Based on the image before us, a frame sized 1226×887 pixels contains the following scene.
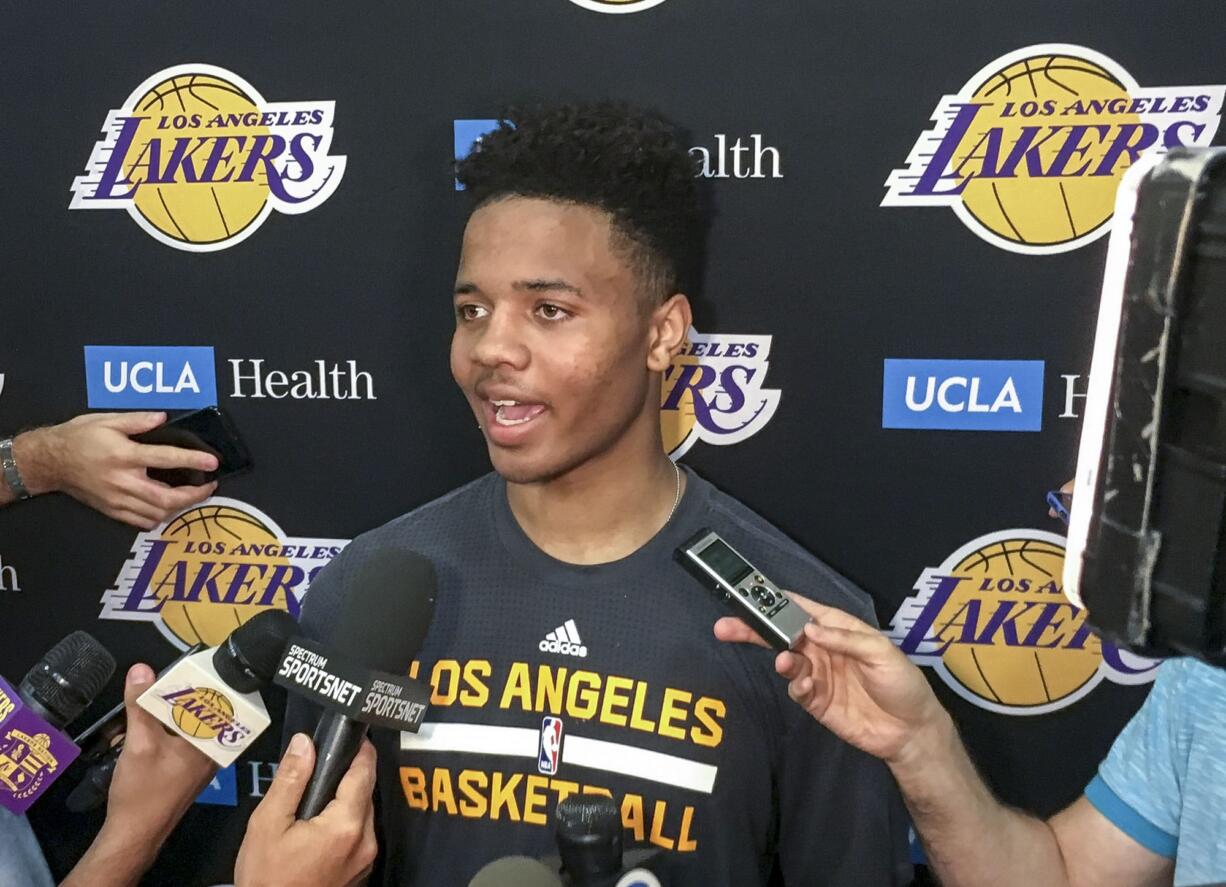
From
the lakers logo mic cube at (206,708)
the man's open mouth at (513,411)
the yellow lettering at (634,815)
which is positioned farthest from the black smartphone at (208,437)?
the yellow lettering at (634,815)

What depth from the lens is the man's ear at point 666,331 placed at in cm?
133

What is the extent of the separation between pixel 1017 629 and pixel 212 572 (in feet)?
4.52

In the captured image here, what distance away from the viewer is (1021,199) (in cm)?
150

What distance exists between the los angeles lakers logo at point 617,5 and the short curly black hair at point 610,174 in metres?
0.21

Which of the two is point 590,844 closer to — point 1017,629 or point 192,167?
point 1017,629

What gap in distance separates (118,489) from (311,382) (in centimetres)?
39

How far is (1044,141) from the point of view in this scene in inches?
58.1

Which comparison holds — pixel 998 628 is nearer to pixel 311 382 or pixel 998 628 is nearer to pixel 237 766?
pixel 311 382

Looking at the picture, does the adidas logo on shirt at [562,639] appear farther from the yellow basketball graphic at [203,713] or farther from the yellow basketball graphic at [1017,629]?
the yellow basketball graphic at [1017,629]

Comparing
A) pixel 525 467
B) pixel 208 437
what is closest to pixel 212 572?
pixel 208 437

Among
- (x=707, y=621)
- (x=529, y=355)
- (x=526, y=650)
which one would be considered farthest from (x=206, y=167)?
(x=707, y=621)

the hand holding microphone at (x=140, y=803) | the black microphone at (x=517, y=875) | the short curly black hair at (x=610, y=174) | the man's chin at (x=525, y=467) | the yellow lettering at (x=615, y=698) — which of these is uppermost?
the short curly black hair at (x=610, y=174)

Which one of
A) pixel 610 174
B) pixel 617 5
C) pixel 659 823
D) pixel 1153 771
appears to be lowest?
pixel 659 823

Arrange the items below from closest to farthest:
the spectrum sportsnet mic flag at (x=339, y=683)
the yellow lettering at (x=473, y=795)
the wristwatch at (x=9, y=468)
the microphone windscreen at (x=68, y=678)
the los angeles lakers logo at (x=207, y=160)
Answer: the spectrum sportsnet mic flag at (x=339, y=683)
the yellow lettering at (x=473, y=795)
the microphone windscreen at (x=68, y=678)
the los angeles lakers logo at (x=207, y=160)
the wristwatch at (x=9, y=468)
